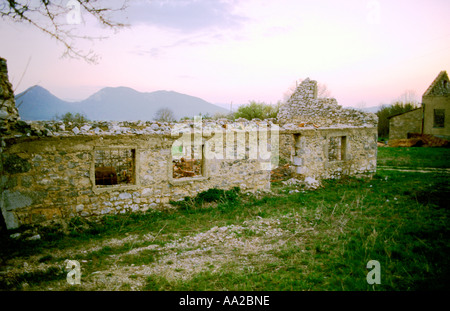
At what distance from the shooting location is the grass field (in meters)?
4.22

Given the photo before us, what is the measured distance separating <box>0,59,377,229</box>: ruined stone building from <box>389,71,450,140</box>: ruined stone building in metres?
19.0

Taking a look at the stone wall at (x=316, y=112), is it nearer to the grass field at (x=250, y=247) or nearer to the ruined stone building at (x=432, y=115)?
the grass field at (x=250, y=247)

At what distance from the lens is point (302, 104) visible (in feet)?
51.8

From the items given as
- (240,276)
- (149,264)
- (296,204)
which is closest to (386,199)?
(296,204)

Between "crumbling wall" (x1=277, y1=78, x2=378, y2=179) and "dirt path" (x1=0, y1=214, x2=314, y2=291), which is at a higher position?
"crumbling wall" (x1=277, y1=78, x2=378, y2=179)

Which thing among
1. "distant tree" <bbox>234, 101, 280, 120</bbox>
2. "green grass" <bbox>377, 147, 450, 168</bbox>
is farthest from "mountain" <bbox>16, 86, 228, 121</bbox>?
"green grass" <bbox>377, 147, 450, 168</bbox>

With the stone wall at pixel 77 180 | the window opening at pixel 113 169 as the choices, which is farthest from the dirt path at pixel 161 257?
the window opening at pixel 113 169

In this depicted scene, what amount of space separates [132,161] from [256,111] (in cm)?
1836

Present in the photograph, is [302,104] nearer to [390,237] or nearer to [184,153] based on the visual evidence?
[184,153]

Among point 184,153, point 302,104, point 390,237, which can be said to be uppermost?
point 302,104

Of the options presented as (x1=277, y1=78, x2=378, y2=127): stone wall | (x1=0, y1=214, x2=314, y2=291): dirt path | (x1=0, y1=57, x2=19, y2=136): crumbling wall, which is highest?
(x1=277, y1=78, x2=378, y2=127): stone wall

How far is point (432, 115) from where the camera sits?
2517 cm

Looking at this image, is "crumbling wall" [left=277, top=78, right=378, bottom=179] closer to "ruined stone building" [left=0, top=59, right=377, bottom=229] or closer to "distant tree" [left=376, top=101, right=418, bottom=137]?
"ruined stone building" [left=0, top=59, right=377, bottom=229]
